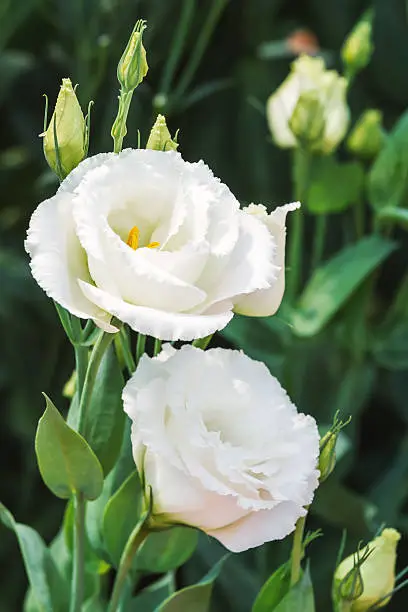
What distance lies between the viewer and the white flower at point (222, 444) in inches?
14.1

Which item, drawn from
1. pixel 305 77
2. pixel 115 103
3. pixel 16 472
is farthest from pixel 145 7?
pixel 16 472

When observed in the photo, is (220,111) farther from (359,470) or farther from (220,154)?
(359,470)

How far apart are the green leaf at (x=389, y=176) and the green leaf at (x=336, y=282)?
28 mm

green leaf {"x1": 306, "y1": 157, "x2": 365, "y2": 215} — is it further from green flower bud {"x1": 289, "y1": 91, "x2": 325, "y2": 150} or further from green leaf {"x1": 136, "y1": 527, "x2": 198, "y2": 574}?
green leaf {"x1": 136, "y1": 527, "x2": 198, "y2": 574}

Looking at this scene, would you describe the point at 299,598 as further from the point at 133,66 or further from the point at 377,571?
the point at 133,66

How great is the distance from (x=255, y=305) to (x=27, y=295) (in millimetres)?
508

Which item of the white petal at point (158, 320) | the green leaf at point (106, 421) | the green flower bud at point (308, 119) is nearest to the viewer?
the white petal at point (158, 320)

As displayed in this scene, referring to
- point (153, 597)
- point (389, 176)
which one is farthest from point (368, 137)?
point (153, 597)

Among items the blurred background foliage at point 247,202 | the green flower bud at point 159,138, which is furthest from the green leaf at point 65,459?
the blurred background foliage at point 247,202

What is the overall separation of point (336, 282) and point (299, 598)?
1.21ft

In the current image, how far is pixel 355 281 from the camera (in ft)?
2.41

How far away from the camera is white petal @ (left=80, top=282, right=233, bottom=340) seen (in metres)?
0.33

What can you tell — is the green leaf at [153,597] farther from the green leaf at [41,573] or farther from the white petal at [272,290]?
the white petal at [272,290]

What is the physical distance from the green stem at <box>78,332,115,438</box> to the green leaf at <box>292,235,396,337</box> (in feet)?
1.10
